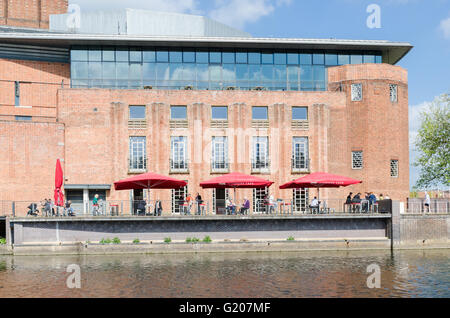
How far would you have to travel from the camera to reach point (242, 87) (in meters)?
46.6

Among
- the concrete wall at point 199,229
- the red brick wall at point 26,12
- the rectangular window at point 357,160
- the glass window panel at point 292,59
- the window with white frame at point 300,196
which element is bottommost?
the concrete wall at point 199,229

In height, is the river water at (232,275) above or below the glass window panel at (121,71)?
below

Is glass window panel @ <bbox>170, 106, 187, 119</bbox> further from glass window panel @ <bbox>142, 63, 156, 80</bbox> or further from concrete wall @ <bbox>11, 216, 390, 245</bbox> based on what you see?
concrete wall @ <bbox>11, 216, 390, 245</bbox>

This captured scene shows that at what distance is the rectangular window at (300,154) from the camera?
45.7m

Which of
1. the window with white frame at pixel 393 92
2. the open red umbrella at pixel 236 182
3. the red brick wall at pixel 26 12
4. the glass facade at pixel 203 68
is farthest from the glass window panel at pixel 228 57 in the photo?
the red brick wall at pixel 26 12

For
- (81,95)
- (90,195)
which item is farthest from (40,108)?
(90,195)

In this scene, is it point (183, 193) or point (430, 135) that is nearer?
Result: point (183, 193)

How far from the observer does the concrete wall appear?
33.9 m

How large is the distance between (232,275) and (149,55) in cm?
2622

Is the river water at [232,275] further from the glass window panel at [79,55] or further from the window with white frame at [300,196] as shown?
the glass window panel at [79,55]

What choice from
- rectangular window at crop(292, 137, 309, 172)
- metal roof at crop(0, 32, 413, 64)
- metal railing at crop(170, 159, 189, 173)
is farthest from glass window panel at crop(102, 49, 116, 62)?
rectangular window at crop(292, 137, 309, 172)

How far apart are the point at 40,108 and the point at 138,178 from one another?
17481mm

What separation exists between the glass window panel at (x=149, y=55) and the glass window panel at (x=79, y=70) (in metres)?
4.77
